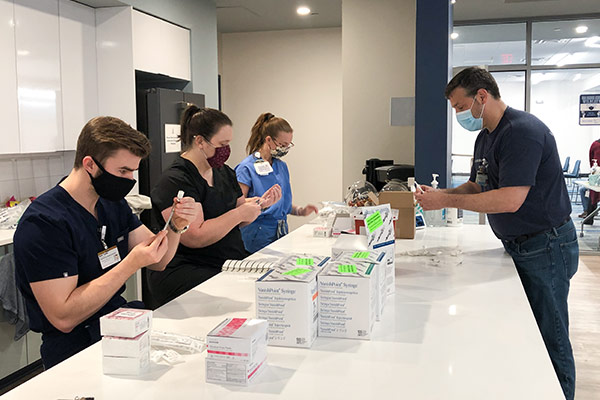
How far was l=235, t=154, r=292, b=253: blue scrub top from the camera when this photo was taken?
11.1ft

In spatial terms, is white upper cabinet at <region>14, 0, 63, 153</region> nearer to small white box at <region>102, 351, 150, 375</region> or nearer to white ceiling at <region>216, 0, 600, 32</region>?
white ceiling at <region>216, 0, 600, 32</region>

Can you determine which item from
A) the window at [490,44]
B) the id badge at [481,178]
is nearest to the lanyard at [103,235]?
the id badge at [481,178]

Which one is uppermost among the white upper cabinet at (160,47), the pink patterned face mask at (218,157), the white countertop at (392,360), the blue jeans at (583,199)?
the white upper cabinet at (160,47)

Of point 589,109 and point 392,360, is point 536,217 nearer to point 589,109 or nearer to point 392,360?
point 392,360

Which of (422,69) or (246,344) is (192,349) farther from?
(422,69)

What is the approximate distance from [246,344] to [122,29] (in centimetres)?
385

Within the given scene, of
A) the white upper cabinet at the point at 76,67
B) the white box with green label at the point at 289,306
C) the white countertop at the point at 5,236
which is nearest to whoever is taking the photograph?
the white box with green label at the point at 289,306

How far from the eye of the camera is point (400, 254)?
252cm

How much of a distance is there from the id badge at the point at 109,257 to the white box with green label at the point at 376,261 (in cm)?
79

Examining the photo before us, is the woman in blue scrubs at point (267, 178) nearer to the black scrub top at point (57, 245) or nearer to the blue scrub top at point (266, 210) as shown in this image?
the blue scrub top at point (266, 210)

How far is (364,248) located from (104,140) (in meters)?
0.91

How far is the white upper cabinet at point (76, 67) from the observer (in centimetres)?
411

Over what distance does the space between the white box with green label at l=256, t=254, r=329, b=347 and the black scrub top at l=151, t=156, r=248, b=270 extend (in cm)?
104

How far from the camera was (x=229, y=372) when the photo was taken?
1219mm
